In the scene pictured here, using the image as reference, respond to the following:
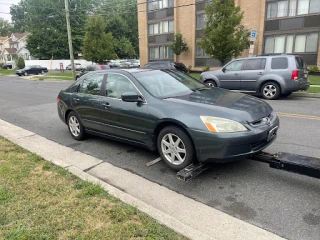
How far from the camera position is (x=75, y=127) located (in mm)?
5703

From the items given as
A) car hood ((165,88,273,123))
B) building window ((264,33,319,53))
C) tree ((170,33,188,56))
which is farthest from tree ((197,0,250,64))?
car hood ((165,88,273,123))

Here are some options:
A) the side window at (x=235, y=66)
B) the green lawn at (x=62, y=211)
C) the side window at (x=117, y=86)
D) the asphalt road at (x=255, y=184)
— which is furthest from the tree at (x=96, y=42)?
the green lawn at (x=62, y=211)

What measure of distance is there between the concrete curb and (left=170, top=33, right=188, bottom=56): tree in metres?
23.1

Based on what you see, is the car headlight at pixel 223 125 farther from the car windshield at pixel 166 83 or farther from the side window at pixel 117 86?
the side window at pixel 117 86

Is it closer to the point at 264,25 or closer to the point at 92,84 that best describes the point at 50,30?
the point at 264,25

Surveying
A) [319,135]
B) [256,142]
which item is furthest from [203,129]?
[319,135]

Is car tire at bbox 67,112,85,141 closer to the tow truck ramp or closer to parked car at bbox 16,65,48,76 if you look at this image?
the tow truck ramp

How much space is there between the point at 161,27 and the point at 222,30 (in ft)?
47.9

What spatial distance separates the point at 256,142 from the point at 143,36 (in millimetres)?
30222

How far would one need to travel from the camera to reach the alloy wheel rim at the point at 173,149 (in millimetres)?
3781

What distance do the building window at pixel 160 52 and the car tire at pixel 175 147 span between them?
2628 cm

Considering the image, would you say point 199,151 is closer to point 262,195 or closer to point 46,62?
point 262,195

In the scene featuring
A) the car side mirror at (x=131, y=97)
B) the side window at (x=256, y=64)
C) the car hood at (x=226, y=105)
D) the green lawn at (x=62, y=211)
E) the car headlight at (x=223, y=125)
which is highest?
the side window at (x=256, y=64)

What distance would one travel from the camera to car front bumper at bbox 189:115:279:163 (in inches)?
133
